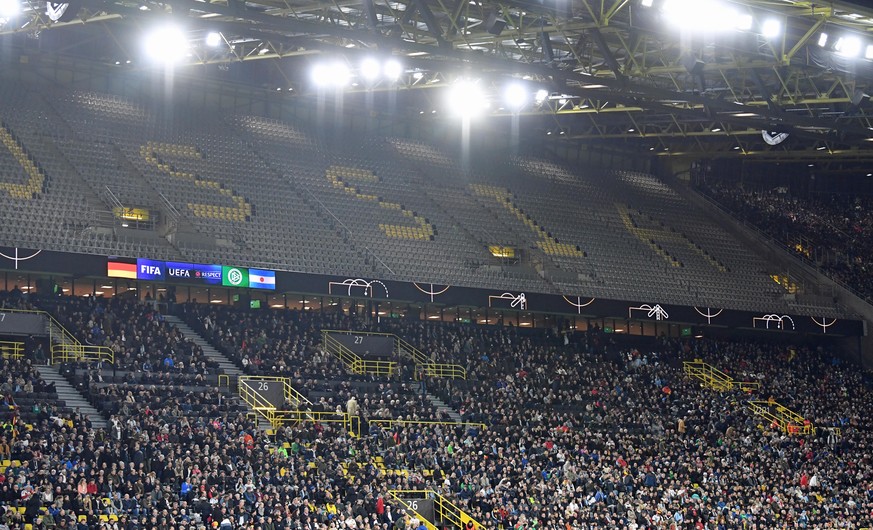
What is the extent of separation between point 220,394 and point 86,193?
1070 centimetres

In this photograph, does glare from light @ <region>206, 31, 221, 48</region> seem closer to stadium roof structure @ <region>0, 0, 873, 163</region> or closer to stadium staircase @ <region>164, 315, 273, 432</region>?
stadium roof structure @ <region>0, 0, 873, 163</region>

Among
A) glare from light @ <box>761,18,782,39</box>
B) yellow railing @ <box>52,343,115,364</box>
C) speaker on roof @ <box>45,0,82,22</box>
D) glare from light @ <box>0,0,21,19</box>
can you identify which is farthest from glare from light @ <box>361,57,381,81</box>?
glare from light @ <box>761,18,782,39</box>

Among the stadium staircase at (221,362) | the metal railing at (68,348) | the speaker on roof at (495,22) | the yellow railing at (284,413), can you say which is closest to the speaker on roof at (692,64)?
the speaker on roof at (495,22)

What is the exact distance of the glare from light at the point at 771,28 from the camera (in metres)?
36.7

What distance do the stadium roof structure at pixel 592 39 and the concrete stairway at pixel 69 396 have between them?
1004 centimetres

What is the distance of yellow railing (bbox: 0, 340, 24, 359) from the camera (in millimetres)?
39875

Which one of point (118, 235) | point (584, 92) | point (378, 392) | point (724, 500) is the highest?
point (584, 92)

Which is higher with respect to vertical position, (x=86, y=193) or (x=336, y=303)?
(x=86, y=193)

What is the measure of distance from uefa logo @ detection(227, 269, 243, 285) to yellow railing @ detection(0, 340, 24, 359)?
7518 mm

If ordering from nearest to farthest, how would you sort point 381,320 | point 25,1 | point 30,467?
point 30,467
point 25,1
point 381,320

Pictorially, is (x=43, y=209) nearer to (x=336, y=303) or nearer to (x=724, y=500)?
(x=336, y=303)

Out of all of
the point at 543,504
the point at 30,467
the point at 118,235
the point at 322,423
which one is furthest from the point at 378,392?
the point at 30,467

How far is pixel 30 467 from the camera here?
32.3 m

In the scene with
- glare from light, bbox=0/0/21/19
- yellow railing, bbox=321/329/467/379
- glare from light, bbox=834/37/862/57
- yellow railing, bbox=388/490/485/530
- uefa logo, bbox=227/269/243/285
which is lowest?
yellow railing, bbox=388/490/485/530
